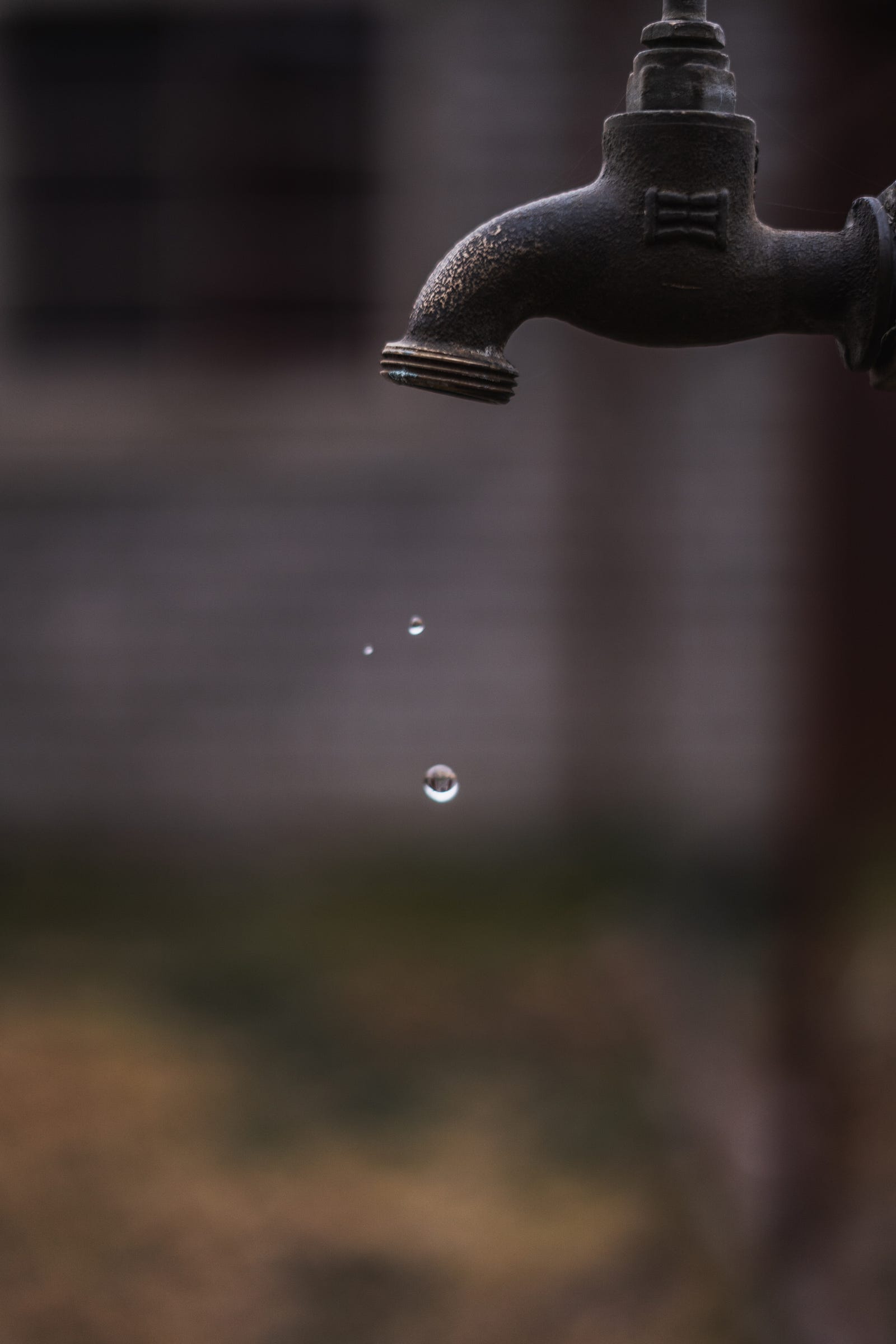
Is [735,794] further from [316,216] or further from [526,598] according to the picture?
[316,216]

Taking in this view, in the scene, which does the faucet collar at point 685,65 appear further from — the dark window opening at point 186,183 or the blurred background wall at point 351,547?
the dark window opening at point 186,183

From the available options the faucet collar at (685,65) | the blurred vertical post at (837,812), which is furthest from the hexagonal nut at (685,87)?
the blurred vertical post at (837,812)

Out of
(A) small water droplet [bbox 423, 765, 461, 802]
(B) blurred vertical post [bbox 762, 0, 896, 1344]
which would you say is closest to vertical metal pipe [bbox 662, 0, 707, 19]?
(B) blurred vertical post [bbox 762, 0, 896, 1344]

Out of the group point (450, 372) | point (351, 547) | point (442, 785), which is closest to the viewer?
point (450, 372)

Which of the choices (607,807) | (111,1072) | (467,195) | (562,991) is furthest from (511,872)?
(467,195)

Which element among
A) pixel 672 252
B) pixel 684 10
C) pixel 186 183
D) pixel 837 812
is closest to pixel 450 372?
pixel 672 252

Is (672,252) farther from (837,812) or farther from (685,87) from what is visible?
(837,812)
